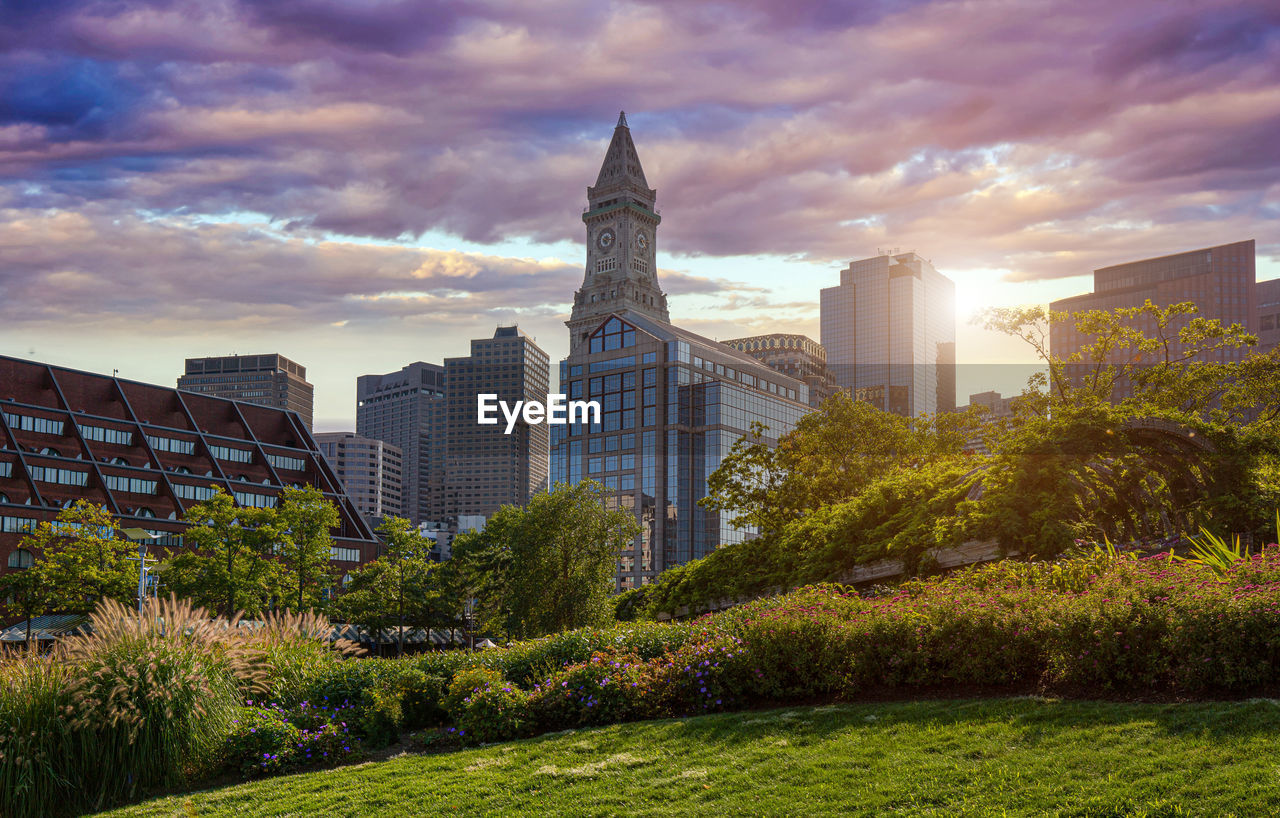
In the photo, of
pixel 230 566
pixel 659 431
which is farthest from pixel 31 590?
pixel 659 431

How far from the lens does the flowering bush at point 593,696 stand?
48.2 ft

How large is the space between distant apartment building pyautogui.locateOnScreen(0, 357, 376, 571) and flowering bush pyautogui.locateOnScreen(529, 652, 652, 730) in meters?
72.0

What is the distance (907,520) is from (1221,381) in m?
11.4

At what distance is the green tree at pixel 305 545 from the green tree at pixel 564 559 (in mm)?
19307

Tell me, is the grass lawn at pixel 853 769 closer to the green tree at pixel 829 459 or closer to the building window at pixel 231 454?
the green tree at pixel 829 459

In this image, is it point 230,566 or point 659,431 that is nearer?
point 230,566

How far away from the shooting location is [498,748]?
46.3ft

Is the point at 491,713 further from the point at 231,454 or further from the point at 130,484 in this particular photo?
the point at 231,454

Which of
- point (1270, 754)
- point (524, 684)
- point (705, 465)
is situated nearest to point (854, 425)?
point (524, 684)

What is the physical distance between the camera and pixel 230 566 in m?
55.9

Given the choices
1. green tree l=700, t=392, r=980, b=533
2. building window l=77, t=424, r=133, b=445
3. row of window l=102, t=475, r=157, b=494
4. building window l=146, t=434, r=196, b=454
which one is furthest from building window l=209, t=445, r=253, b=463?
green tree l=700, t=392, r=980, b=533

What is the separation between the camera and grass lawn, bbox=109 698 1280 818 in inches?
370

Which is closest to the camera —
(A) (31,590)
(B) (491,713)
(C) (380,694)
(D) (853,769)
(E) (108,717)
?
(D) (853,769)

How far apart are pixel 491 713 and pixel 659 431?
11547 centimetres
